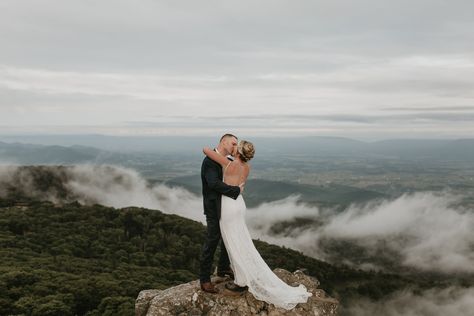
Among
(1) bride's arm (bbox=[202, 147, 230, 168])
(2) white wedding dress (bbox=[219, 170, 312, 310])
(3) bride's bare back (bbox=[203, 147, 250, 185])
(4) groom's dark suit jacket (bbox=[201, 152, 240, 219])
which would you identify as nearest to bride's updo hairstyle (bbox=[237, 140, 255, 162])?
(3) bride's bare back (bbox=[203, 147, 250, 185])

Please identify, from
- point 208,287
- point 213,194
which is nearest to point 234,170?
point 213,194

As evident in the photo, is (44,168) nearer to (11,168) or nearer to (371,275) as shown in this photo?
(11,168)

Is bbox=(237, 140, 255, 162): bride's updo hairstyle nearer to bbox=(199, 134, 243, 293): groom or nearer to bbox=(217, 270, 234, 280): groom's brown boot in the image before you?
bbox=(199, 134, 243, 293): groom

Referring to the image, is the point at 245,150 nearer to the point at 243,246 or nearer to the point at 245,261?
the point at 243,246

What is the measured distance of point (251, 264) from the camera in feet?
36.9

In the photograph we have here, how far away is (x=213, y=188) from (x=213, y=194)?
→ 14.7 inches

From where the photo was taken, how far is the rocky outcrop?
11172mm

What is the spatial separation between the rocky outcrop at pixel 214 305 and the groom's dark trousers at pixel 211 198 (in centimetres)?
66

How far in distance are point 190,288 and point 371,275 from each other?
146115 millimetres

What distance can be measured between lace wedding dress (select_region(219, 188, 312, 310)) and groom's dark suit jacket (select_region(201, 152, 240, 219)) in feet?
0.79

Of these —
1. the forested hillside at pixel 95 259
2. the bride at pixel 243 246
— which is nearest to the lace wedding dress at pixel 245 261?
the bride at pixel 243 246

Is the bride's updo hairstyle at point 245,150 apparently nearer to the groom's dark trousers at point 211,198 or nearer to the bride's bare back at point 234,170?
the bride's bare back at point 234,170

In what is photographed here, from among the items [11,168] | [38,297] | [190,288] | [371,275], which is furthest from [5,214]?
[371,275]

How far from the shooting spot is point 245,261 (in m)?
11.2
